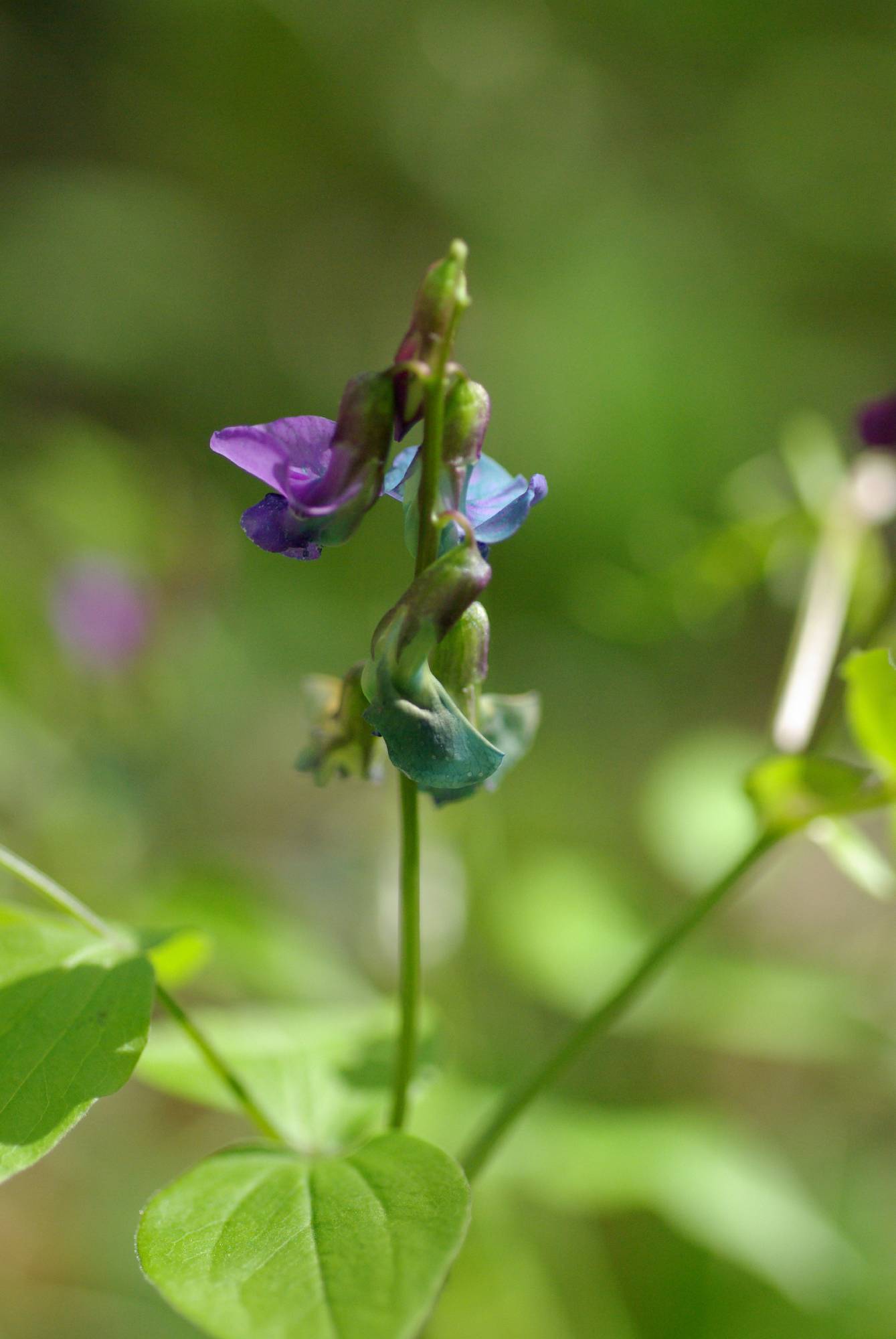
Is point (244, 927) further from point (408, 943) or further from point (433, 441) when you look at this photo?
point (433, 441)

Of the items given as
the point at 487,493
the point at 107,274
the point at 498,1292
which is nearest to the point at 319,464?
the point at 487,493

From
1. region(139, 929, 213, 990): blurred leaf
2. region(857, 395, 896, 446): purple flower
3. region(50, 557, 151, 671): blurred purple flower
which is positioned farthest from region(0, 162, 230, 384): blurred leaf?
region(139, 929, 213, 990): blurred leaf

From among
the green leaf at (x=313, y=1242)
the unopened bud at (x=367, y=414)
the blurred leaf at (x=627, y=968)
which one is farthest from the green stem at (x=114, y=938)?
the blurred leaf at (x=627, y=968)

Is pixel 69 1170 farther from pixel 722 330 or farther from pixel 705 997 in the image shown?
pixel 722 330

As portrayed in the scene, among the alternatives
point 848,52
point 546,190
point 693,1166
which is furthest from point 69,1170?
point 848,52

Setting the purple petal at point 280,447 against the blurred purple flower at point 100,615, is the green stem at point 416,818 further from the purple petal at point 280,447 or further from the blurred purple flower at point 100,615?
the blurred purple flower at point 100,615

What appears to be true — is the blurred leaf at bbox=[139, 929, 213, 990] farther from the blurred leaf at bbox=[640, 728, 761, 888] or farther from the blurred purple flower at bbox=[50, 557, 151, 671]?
the blurred purple flower at bbox=[50, 557, 151, 671]

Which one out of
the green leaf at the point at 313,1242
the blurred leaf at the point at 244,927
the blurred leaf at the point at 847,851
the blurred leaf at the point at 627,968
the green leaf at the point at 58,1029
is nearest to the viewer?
the green leaf at the point at 313,1242
